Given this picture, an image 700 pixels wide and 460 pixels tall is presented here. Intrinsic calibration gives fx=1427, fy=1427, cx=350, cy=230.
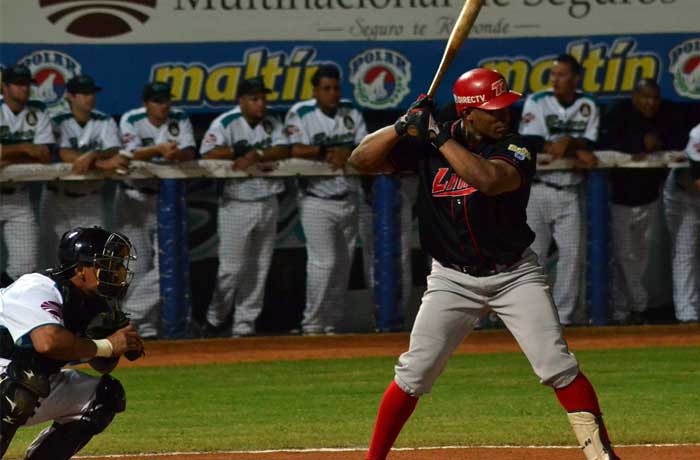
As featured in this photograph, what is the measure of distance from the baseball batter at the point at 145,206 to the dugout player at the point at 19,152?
649 mm

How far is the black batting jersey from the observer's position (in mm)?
5910

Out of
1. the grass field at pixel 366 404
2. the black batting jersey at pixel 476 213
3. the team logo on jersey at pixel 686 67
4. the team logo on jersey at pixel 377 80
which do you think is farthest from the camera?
the team logo on jersey at pixel 686 67

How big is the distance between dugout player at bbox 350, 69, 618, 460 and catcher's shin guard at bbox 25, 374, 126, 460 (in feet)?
3.77

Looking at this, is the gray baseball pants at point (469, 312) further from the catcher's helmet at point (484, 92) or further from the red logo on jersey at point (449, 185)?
the catcher's helmet at point (484, 92)

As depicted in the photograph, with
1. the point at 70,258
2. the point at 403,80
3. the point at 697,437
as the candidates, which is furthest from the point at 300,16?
the point at 70,258

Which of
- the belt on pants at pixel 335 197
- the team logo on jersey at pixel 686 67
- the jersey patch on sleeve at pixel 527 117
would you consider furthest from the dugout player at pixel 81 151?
the team logo on jersey at pixel 686 67

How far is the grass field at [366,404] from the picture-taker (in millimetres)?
7512

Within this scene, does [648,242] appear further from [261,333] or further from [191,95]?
[191,95]

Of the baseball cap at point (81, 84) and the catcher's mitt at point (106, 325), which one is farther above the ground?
the baseball cap at point (81, 84)

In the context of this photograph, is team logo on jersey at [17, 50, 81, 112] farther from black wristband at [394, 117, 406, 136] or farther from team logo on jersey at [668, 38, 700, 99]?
black wristband at [394, 117, 406, 136]

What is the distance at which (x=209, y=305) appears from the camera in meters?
11.5

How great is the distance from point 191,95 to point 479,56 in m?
2.48

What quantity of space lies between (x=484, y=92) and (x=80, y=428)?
2112mm

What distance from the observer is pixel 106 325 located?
559 cm
